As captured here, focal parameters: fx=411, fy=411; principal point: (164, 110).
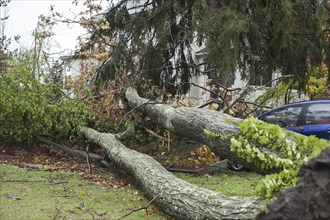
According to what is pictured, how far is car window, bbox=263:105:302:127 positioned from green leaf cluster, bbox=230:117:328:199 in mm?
4873

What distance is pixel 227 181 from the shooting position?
775 cm

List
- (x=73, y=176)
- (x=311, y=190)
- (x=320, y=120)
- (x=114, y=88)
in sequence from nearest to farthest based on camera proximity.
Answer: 1. (x=311, y=190)
2. (x=73, y=176)
3. (x=320, y=120)
4. (x=114, y=88)

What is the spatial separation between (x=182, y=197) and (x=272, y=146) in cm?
113

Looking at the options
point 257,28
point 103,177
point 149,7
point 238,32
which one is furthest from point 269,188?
point 149,7

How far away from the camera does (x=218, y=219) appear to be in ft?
12.6

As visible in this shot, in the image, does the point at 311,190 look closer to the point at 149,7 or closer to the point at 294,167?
the point at 294,167

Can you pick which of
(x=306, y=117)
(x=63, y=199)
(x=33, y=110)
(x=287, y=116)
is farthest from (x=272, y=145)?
(x=33, y=110)

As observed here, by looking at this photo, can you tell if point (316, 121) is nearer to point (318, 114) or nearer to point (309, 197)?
point (318, 114)

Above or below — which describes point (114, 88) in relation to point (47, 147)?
above

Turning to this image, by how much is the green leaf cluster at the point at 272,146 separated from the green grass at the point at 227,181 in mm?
2220

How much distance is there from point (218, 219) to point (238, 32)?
645cm

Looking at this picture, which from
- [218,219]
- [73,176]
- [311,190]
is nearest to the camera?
[311,190]

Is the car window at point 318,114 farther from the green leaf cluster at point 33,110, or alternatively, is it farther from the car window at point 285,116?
the green leaf cluster at point 33,110

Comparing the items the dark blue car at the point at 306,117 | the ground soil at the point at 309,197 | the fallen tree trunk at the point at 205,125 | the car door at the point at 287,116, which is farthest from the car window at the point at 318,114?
the ground soil at the point at 309,197
